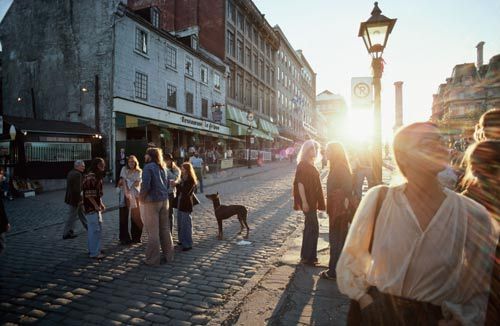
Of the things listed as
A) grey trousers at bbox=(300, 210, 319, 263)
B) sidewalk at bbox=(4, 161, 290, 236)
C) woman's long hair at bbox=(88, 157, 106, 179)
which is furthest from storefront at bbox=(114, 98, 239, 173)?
grey trousers at bbox=(300, 210, 319, 263)

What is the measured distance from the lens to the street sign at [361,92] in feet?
17.9

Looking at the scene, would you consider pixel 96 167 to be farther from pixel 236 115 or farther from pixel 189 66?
pixel 236 115

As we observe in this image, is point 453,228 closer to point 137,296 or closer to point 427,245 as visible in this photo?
point 427,245

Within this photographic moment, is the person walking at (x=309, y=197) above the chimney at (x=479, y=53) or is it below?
below

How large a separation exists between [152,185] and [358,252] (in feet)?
13.0

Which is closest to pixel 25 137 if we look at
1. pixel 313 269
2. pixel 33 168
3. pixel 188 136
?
pixel 33 168

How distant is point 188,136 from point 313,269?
21.5m

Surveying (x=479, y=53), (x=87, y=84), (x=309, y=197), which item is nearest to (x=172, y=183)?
(x=309, y=197)

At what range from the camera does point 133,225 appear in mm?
6234

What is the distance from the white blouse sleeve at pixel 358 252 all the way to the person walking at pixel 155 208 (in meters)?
3.88

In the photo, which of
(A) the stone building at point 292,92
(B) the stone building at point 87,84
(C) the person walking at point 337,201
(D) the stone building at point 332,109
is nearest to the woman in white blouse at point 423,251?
(C) the person walking at point 337,201

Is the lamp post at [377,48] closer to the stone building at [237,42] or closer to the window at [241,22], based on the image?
the stone building at [237,42]

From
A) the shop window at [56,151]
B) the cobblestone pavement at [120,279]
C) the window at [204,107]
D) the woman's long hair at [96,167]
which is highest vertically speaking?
the window at [204,107]

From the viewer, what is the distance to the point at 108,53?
18.3m
